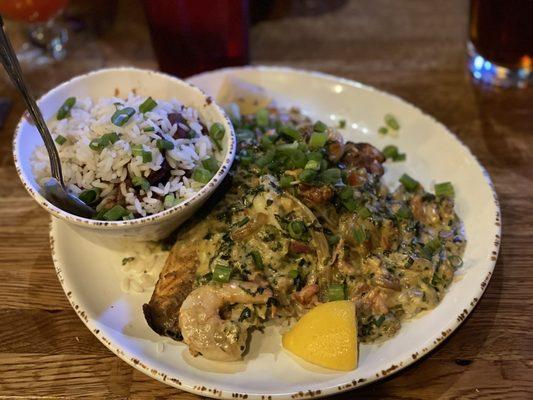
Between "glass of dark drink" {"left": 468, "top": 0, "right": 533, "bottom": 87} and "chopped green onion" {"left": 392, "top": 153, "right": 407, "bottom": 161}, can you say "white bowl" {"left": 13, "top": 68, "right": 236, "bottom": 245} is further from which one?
"glass of dark drink" {"left": 468, "top": 0, "right": 533, "bottom": 87}

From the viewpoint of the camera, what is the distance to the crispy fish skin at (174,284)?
174 cm

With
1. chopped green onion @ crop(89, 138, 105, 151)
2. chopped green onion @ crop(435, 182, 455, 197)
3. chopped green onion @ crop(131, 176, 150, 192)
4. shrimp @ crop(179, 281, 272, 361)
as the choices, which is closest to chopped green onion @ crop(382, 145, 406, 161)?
chopped green onion @ crop(435, 182, 455, 197)

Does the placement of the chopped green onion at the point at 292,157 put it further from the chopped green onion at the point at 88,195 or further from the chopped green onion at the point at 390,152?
the chopped green onion at the point at 88,195

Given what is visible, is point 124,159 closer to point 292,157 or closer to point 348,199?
point 292,157

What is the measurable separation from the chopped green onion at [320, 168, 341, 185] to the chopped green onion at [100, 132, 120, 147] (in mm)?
743

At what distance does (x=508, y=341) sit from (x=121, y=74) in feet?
5.85

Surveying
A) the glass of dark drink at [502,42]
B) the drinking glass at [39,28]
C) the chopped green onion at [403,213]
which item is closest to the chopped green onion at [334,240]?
the chopped green onion at [403,213]

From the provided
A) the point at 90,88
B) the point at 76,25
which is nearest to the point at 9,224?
the point at 90,88

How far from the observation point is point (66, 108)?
2068 mm

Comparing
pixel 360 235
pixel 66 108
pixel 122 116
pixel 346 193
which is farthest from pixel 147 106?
pixel 360 235

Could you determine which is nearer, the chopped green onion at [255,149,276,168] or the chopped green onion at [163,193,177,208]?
the chopped green onion at [163,193,177,208]

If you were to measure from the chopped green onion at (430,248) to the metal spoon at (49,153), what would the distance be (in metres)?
1.16

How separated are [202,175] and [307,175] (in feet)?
1.21

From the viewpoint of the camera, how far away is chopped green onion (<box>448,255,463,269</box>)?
1.88m
